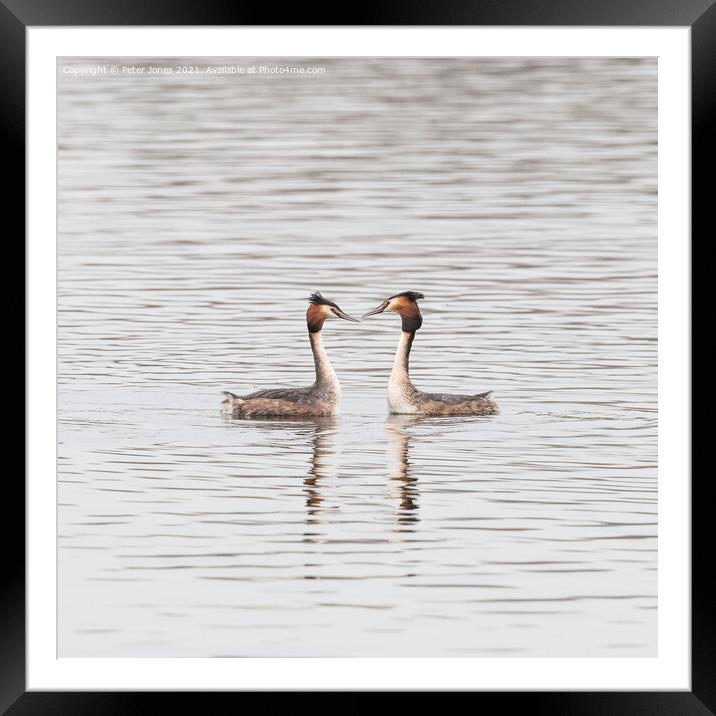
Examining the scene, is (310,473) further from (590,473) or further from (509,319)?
(509,319)

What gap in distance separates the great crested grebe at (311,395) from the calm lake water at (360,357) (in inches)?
Result: 3.2

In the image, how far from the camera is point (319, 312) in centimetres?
1148

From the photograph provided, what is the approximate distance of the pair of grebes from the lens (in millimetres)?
11172

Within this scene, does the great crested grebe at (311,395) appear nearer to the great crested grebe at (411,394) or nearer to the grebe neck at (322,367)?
the grebe neck at (322,367)

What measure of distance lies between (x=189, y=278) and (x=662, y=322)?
414cm

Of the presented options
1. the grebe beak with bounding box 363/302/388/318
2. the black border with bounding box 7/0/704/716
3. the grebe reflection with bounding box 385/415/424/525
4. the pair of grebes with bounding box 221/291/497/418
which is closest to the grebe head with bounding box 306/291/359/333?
the pair of grebes with bounding box 221/291/497/418

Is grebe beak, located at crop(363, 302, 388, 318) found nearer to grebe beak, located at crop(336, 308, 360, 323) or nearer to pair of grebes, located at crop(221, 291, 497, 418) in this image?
pair of grebes, located at crop(221, 291, 497, 418)

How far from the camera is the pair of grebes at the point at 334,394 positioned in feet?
36.7

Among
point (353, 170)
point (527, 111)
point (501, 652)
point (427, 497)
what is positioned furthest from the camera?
point (353, 170)

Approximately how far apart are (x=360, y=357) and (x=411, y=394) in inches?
36.4
